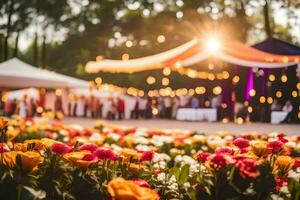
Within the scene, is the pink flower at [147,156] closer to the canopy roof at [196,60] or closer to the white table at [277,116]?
the canopy roof at [196,60]

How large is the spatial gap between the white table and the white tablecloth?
2887 millimetres

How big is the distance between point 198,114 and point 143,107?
794 centimetres

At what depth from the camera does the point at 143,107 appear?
28.1 metres

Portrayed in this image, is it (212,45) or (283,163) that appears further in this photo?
(212,45)

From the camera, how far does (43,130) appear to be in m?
9.28

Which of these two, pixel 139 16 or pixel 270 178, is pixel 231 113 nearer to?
pixel 270 178

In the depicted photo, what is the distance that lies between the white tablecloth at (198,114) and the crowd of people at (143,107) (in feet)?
0.86

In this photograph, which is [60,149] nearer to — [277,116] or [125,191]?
[125,191]

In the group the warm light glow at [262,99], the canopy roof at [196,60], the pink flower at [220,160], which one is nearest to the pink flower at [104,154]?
the pink flower at [220,160]

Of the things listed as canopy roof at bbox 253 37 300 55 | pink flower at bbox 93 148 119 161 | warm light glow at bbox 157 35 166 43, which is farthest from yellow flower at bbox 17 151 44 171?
warm light glow at bbox 157 35 166 43

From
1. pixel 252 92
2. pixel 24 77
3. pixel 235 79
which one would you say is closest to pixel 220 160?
pixel 24 77

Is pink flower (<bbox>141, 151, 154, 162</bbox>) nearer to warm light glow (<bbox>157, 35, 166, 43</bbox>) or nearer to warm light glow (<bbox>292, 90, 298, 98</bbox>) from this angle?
warm light glow (<bbox>292, 90, 298, 98</bbox>)

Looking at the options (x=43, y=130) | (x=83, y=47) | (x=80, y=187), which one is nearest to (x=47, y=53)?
(x=83, y=47)

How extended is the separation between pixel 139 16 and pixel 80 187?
111 ft
